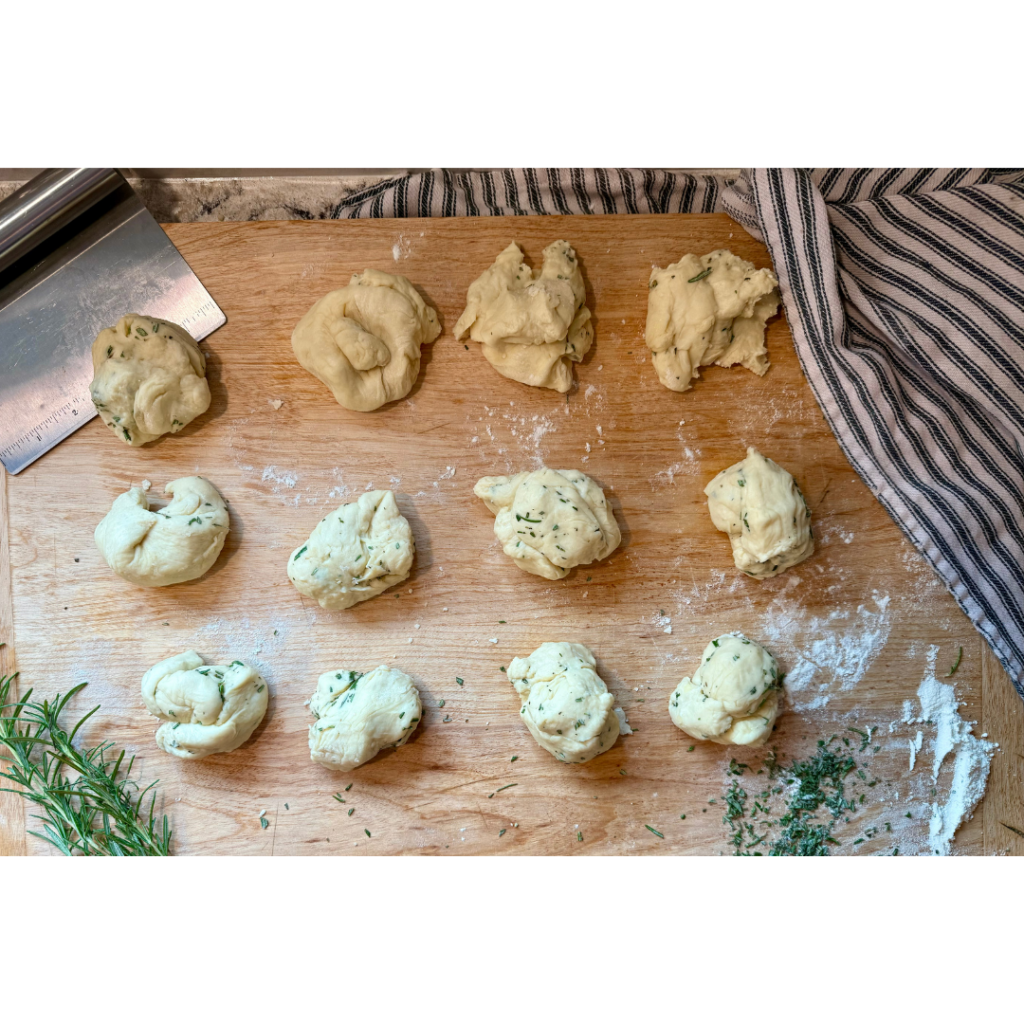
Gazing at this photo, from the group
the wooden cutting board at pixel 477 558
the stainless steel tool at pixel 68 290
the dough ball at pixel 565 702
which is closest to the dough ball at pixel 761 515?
the wooden cutting board at pixel 477 558

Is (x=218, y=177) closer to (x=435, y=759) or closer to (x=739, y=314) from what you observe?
(x=739, y=314)

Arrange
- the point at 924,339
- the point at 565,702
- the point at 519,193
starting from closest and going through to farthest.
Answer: the point at 565,702 < the point at 924,339 < the point at 519,193

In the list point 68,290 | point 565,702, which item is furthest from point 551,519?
point 68,290

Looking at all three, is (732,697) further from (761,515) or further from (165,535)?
(165,535)

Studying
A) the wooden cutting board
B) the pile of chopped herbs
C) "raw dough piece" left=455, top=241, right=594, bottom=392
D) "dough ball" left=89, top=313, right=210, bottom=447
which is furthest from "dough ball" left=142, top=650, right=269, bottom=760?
the pile of chopped herbs

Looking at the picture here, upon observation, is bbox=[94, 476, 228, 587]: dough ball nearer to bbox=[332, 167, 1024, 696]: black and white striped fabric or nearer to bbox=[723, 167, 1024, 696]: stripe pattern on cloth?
bbox=[332, 167, 1024, 696]: black and white striped fabric
